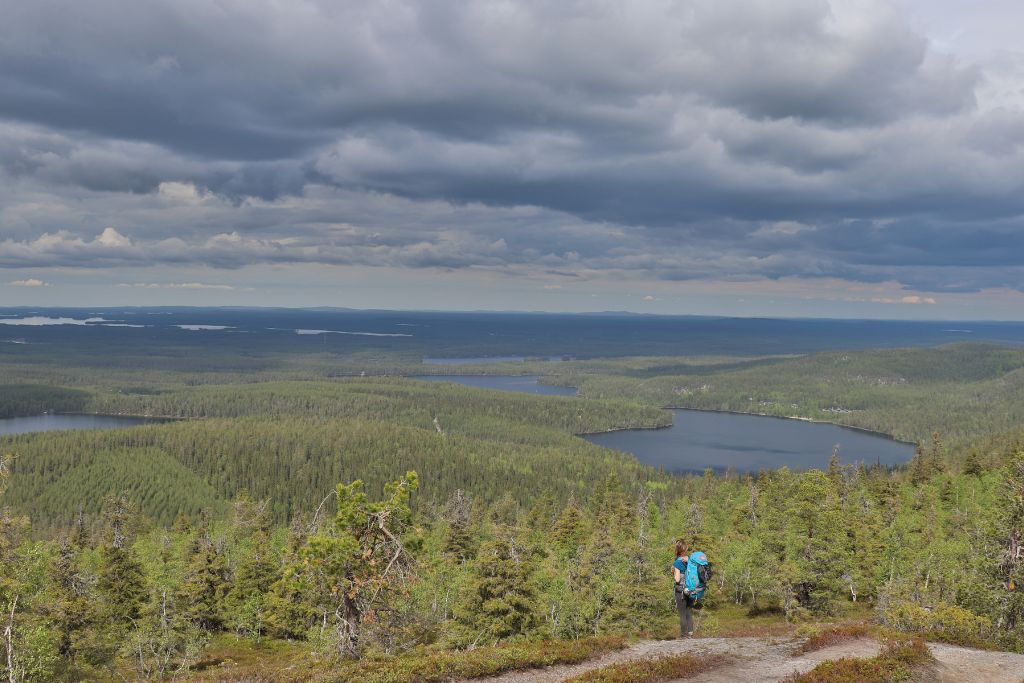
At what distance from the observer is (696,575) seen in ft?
105

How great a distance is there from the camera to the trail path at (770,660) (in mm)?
26953

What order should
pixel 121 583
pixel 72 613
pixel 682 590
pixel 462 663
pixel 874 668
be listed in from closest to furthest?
pixel 874 668
pixel 462 663
pixel 682 590
pixel 72 613
pixel 121 583

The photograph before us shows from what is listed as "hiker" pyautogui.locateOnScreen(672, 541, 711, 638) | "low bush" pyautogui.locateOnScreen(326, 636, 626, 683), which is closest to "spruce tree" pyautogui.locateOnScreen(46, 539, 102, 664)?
"low bush" pyautogui.locateOnScreen(326, 636, 626, 683)

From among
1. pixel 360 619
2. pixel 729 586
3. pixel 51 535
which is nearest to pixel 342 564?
pixel 360 619

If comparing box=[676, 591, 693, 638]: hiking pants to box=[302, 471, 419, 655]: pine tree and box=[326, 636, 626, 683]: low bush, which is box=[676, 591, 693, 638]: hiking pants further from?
box=[302, 471, 419, 655]: pine tree

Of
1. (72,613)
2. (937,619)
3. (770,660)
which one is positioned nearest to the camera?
(770,660)

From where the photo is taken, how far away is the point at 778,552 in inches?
2621

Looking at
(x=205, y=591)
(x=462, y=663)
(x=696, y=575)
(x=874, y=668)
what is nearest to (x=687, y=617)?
(x=696, y=575)

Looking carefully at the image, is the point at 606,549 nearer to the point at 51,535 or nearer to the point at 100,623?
the point at 100,623

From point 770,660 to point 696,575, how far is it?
4675 millimetres

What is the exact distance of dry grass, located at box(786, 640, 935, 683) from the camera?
24.7m

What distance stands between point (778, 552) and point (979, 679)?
1623 inches

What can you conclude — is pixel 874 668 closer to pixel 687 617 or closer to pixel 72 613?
pixel 687 617

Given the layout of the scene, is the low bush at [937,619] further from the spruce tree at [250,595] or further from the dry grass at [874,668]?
the spruce tree at [250,595]
